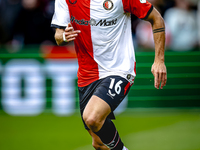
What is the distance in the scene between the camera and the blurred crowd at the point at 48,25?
8.80 meters

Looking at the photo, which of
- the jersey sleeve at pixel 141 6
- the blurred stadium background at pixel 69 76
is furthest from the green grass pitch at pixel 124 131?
the jersey sleeve at pixel 141 6

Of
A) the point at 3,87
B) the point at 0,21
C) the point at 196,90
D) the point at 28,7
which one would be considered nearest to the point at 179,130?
the point at 196,90

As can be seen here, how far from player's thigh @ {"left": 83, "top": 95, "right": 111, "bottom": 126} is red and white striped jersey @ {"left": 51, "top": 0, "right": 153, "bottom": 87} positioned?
45 centimetres

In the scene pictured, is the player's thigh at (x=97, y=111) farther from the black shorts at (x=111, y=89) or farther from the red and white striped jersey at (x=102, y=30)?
the red and white striped jersey at (x=102, y=30)

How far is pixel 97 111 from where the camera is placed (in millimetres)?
3986

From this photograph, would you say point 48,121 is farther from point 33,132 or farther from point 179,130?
point 179,130

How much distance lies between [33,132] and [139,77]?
9.81ft

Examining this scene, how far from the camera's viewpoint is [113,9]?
4.29 m

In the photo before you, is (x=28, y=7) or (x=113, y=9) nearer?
(x=113, y=9)

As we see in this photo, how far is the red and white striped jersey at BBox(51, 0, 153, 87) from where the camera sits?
4.32 metres

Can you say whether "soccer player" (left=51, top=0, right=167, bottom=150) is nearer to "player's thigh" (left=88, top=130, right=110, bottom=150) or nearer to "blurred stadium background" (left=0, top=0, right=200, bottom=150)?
"player's thigh" (left=88, top=130, right=110, bottom=150)

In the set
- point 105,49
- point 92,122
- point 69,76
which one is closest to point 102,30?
point 105,49

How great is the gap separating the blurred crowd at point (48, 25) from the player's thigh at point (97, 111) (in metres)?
4.89

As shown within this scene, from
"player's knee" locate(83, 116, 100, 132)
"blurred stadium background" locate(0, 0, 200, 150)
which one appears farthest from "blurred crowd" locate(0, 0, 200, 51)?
"player's knee" locate(83, 116, 100, 132)
